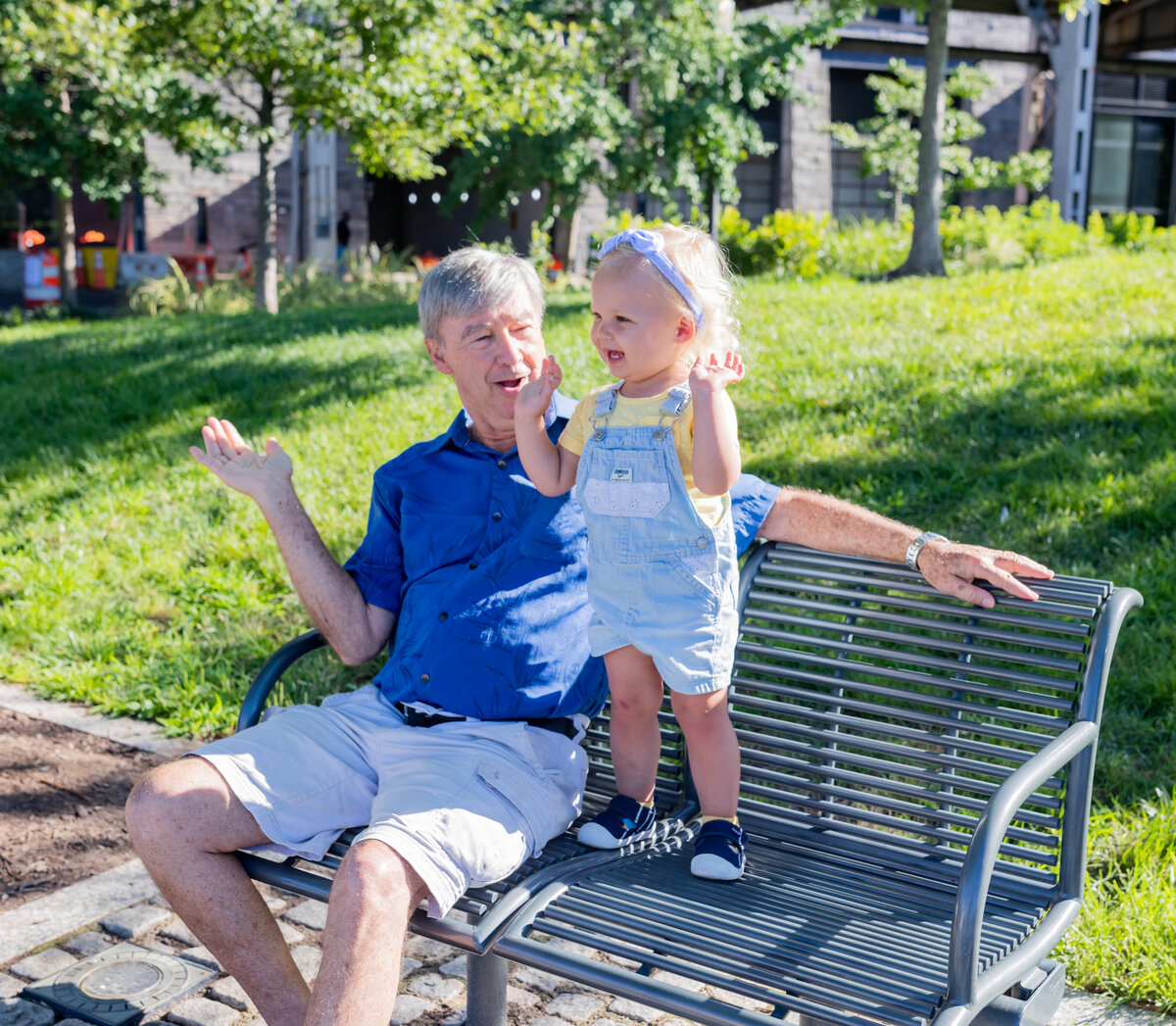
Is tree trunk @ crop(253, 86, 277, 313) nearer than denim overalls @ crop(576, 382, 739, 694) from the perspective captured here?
No

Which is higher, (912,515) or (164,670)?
(912,515)

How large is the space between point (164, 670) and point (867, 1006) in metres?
3.36

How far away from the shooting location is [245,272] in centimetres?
1734

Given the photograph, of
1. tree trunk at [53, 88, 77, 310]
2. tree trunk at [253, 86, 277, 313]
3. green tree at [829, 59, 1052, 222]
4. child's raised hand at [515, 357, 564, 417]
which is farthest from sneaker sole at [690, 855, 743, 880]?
tree trunk at [53, 88, 77, 310]

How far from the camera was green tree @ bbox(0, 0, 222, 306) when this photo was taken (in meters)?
10.8

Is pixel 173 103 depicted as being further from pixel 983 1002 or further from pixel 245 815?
pixel 983 1002

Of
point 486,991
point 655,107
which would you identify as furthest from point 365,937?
point 655,107

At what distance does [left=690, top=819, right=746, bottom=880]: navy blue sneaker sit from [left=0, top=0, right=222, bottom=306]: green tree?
398 inches

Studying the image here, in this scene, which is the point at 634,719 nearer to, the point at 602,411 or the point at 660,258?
the point at 602,411

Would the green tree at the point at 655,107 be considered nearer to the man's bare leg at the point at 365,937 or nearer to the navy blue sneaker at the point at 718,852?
the navy blue sneaker at the point at 718,852

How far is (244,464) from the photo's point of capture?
267cm

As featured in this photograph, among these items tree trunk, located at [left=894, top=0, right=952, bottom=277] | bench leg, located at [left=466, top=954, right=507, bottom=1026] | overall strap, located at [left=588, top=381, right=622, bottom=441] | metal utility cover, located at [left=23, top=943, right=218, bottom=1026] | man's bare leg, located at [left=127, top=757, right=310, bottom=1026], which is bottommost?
metal utility cover, located at [left=23, top=943, right=218, bottom=1026]

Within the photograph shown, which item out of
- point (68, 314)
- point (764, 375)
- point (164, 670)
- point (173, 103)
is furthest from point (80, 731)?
point (68, 314)

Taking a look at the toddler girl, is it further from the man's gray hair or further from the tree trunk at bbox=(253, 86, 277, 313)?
the tree trunk at bbox=(253, 86, 277, 313)
